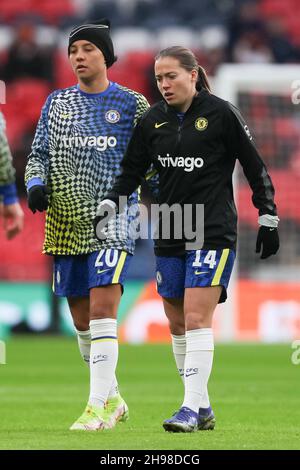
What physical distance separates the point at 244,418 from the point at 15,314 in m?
9.73

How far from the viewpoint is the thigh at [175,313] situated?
22.2ft

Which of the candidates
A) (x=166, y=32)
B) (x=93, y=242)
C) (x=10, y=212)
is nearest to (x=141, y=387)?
(x=93, y=242)

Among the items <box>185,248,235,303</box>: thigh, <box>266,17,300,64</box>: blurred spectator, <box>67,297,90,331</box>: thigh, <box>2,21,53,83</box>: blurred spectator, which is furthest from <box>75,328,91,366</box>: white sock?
<box>266,17,300,64</box>: blurred spectator

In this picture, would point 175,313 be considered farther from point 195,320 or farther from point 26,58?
point 26,58

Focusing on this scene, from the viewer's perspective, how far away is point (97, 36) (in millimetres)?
6910

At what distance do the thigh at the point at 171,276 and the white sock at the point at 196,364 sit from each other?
12.9 inches

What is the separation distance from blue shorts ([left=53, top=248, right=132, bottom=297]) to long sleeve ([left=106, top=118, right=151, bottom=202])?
1.14 feet

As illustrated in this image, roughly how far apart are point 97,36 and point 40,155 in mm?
781

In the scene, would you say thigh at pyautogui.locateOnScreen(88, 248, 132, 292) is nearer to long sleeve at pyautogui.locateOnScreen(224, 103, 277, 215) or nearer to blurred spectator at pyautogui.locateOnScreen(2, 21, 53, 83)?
long sleeve at pyautogui.locateOnScreen(224, 103, 277, 215)

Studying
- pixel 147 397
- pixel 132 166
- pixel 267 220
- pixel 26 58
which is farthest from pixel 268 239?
pixel 26 58

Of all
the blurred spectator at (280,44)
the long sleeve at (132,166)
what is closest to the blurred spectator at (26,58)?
the blurred spectator at (280,44)

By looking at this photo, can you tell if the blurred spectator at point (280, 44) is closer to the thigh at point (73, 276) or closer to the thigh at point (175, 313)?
the thigh at point (73, 276)

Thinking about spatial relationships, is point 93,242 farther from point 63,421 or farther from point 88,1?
point 88,1

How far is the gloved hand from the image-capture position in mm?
6703
